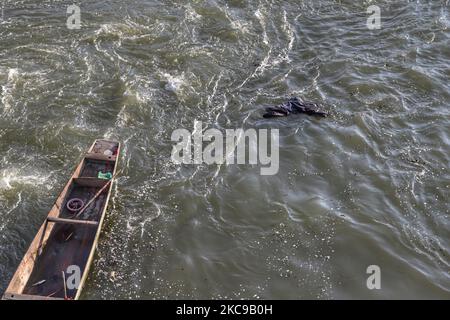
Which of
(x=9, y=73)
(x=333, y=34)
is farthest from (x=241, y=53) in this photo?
(x=9, y=73)

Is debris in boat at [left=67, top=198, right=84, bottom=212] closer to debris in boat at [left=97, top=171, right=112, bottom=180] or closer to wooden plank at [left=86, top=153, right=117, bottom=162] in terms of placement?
debris in boat at [left=97, top=171, right=112, bottom=180]

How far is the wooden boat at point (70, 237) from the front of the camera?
38.1 ft

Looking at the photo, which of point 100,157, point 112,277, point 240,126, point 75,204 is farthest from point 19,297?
point 240,126

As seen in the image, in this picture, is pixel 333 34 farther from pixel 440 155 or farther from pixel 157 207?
pixel 157 207

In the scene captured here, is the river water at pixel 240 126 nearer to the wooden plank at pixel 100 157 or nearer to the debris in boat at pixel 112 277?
the debris in boat at pixel 112 277

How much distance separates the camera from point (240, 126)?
17.2m

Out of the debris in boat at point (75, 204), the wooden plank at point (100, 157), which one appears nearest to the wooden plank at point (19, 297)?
the debris in boat at point (75, 204)

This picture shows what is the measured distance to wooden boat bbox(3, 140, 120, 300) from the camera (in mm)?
11625

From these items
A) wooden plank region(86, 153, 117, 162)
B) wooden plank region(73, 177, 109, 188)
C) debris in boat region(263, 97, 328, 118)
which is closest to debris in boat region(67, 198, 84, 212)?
wooden plank region(73, 177, 109, 188)

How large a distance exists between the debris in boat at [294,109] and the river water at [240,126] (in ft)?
1.22

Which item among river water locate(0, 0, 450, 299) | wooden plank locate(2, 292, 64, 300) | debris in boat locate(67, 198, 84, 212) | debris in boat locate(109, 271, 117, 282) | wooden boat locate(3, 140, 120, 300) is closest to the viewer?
wooden plank locate(2, 292, 64, 300)

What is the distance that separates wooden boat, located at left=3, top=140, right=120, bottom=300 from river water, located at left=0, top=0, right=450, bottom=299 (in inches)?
18.6

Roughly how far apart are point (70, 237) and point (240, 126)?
7.36 metres

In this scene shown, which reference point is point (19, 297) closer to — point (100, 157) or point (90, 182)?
point (90, 182)
